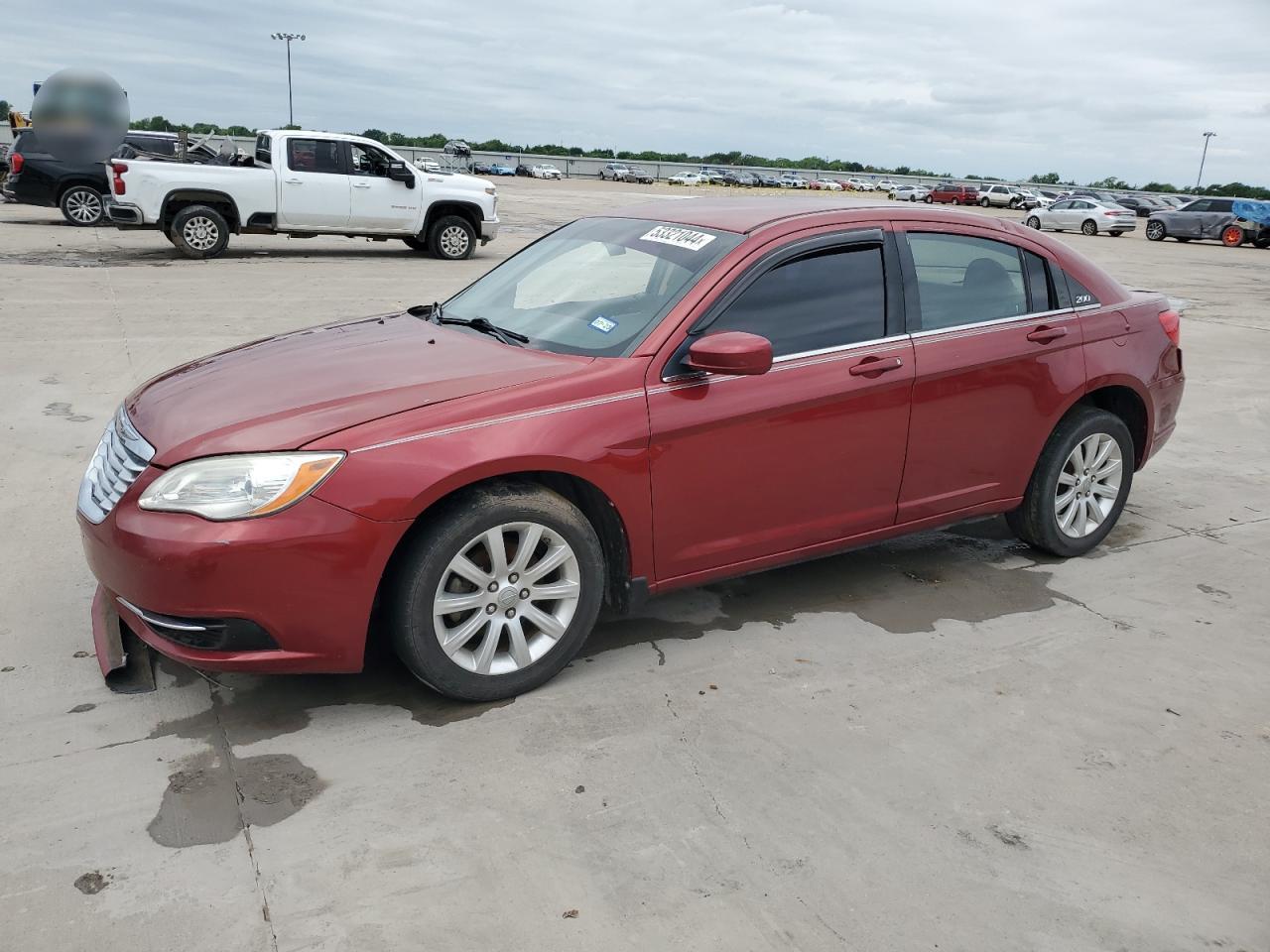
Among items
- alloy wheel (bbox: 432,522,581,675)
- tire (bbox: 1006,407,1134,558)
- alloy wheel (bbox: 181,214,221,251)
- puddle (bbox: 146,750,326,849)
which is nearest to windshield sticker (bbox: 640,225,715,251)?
alloy wheel (bbox: 432,522,581,675)

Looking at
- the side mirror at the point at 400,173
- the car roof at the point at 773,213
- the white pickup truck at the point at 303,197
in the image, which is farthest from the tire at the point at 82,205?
the car roof at the point at 773,213

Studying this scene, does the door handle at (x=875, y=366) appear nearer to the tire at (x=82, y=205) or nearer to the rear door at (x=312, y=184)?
the rear door at (x=312, y=184)

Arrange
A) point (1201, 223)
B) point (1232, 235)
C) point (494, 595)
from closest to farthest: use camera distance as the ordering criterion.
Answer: point (494, 595)
point (1232, 235)
point (1201, 223)

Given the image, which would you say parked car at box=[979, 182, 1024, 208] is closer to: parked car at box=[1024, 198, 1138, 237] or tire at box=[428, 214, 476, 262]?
parked car at box=[1024, 198, 1138, 237]

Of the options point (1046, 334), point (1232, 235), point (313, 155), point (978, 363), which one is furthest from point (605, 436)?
point (1232, 235)

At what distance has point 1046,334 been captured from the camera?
4.59 m

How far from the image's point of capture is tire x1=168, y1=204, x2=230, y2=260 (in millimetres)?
14688

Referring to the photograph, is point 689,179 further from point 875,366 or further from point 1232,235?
point 875,366

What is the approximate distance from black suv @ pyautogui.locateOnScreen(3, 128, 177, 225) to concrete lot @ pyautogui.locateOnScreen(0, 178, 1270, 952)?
15495 millimetres

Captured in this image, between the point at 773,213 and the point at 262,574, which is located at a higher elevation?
the point at 773,213

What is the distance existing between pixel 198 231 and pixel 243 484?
43.3 ft

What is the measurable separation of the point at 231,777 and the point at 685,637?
1.72 m

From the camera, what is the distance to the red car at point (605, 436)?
3.15m

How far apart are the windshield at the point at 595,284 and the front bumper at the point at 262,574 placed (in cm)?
111
